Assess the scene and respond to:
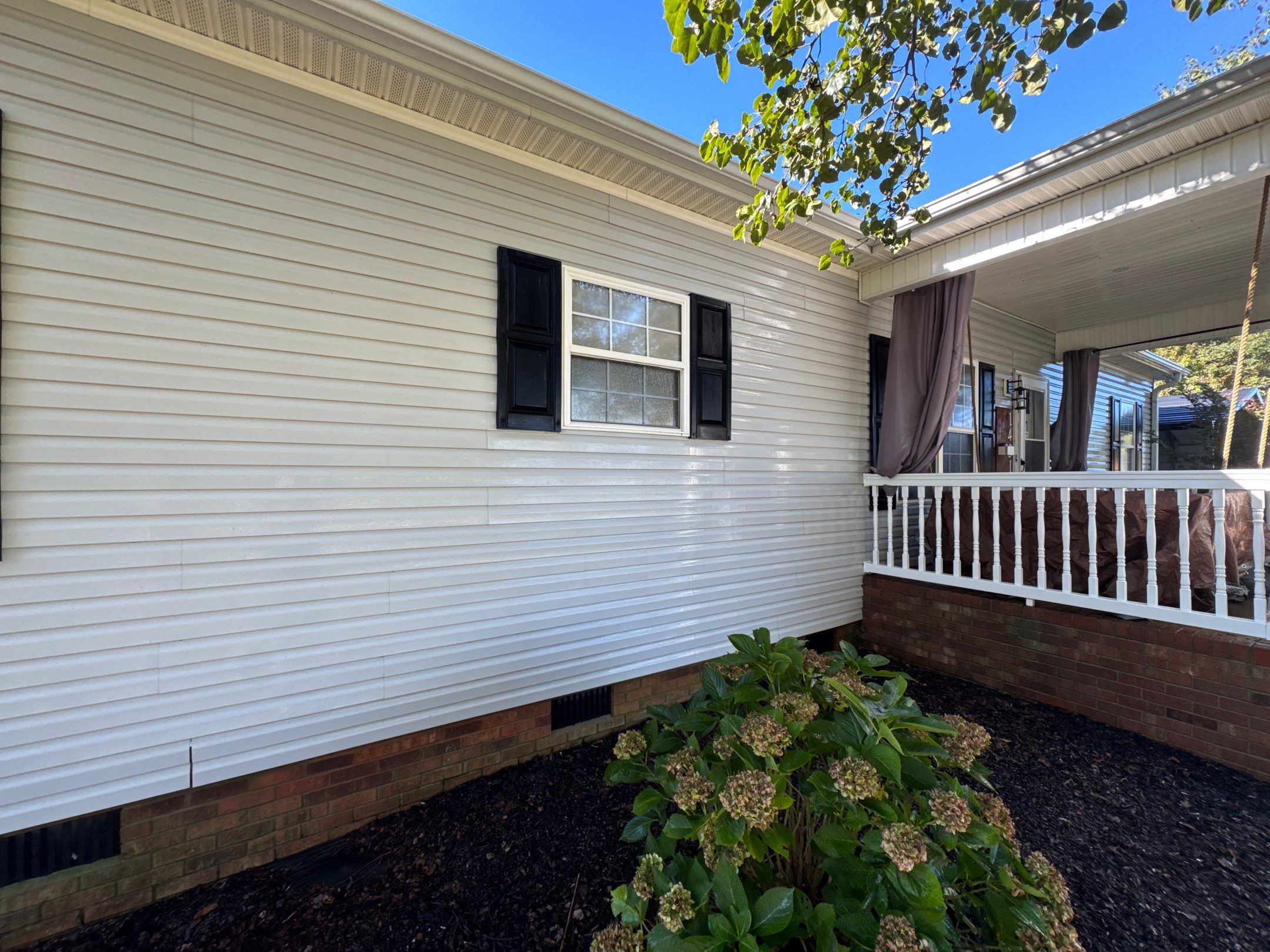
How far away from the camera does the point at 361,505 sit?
7.92 ft

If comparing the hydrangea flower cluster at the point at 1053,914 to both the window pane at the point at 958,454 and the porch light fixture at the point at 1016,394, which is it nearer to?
the window pane at the point at 958,454

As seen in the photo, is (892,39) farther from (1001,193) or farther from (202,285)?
(202,285)

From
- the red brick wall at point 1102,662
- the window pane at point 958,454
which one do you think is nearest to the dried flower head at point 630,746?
the red brick wall at point 1102,662

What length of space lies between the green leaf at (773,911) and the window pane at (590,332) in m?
2.66

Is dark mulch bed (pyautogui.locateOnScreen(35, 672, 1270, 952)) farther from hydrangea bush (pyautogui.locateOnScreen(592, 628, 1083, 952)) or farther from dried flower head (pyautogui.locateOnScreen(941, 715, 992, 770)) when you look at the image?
dried flower head (pyautogui.locateOnScreen(941, 715, 992, 770))

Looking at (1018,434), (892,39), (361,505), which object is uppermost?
(892,39)

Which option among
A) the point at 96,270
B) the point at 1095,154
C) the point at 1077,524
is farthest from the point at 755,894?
the point at 1095,154

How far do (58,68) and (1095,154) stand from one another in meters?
4.98

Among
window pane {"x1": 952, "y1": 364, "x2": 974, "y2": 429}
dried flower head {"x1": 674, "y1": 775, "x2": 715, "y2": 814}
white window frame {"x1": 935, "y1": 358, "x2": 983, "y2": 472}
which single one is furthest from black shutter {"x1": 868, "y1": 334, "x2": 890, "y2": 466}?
dried flower head {"x1": 674, "y1": 775, "x2": 715, "y2": 814}

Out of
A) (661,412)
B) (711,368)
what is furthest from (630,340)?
(711,368)

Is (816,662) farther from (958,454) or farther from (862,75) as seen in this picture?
(958,454)

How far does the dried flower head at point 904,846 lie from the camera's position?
3.51 feet

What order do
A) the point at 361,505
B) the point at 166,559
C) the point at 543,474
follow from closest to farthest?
1. the point at 166,559
2. the point at 361,505
3. the point at 543,474

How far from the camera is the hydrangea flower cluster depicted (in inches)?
44.1
